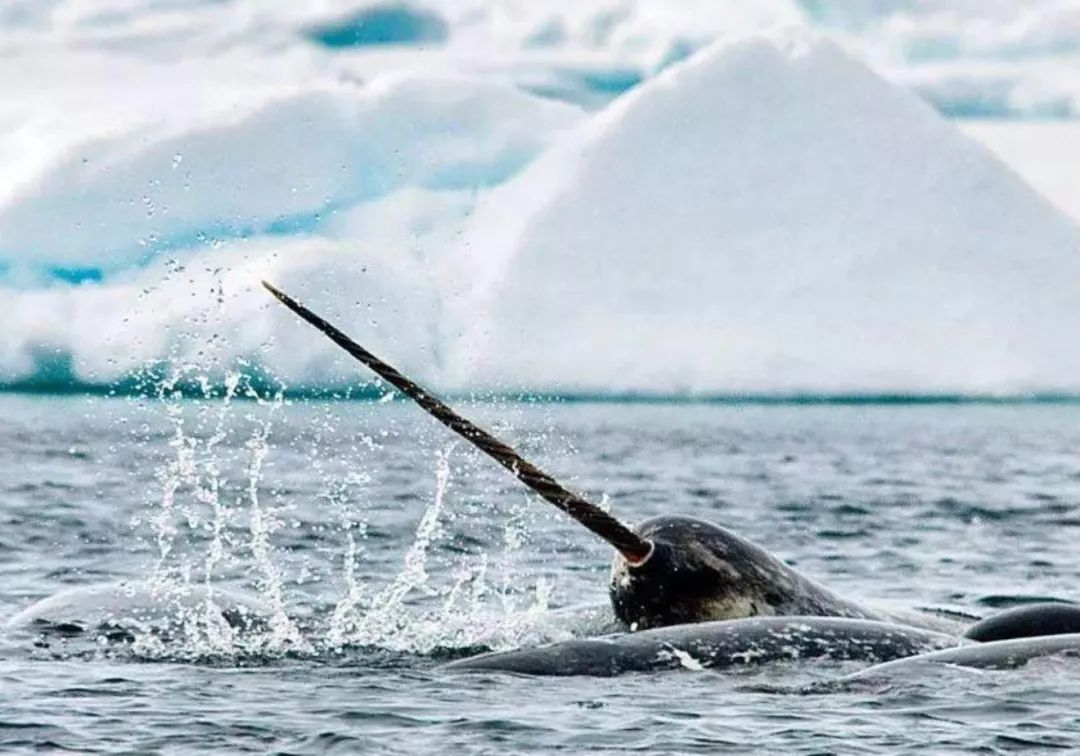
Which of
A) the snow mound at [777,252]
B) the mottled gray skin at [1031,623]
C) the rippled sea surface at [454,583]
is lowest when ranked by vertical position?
the rippled sea surface at [454,583]

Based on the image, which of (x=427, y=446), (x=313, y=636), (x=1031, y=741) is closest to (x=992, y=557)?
(x=313, y=636)

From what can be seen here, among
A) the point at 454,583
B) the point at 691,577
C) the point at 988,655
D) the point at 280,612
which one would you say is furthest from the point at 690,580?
the point at 454,583

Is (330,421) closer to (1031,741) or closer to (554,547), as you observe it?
(554,547)

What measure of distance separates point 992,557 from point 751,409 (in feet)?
393

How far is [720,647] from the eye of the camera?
13.1m

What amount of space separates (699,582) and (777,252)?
14976 cm

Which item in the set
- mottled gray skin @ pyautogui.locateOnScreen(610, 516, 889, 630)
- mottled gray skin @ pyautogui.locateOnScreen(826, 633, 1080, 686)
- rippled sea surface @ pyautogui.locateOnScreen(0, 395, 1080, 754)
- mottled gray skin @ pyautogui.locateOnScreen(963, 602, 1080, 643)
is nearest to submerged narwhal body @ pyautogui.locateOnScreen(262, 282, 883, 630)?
mottled gray skin @ pyautogui.locateOnScreen(610, 516, 889, 630)

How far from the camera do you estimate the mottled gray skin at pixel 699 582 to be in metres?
14.3

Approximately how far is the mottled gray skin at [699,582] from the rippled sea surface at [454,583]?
39.9 inches

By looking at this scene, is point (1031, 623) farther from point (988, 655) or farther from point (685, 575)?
point (685, 575)

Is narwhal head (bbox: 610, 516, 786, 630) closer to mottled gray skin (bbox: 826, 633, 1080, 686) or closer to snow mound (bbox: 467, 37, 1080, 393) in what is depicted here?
mottled gray skin (bbox: 826, 633, 1080, 686)

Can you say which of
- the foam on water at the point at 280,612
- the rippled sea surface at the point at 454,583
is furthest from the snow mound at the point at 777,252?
the foam on water at the point at 280,612

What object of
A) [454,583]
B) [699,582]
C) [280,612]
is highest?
[699,582]

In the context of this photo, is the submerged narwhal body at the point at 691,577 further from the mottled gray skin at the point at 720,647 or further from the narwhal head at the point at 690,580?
the mottled gray skin at the point at 720,647
